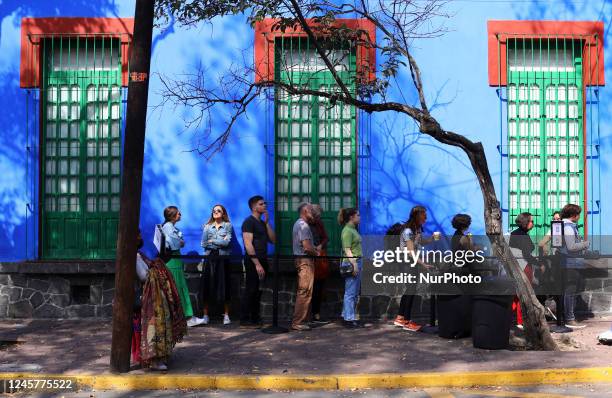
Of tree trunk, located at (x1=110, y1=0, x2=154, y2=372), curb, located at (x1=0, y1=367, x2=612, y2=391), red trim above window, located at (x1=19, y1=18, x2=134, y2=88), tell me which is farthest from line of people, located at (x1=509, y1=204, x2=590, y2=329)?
red trim above window, located at (x1=19, y1=18, x2=134, y2=88)

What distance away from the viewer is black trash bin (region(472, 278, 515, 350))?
10.4m

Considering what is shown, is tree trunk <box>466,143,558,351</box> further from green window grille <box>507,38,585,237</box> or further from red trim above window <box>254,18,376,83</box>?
red trim above window <box>254,18,376,83</box>

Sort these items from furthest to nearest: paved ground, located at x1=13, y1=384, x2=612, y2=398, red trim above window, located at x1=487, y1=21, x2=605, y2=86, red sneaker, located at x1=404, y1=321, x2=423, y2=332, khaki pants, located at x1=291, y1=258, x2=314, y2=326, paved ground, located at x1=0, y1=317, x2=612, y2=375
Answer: red trim above window, located at x1=487, y1=21, x2=605, y2=86 → khaki pants, located at x1=291, y1=258, x2=314, y2=326 → red sneaker, located at x1=404, y1=321, x2=423, y2=332 → paved ground, located at x1=0, y1=317, x2=612, y2=375 → paved ground, located at x1=13, y1=384, x2=612, y2=398

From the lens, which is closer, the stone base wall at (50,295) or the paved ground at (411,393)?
the paved ground at (411,393)

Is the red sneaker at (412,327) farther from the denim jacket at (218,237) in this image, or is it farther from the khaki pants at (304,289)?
the denim jacket at (218,237)

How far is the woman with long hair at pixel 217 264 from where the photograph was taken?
505 inches

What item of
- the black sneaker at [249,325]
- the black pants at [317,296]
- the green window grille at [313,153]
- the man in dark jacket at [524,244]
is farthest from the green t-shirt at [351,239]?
the man in dark jacket at [524,244]

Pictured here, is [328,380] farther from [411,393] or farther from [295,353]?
[295,353]

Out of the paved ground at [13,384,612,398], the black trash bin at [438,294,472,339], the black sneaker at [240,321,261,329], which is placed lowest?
the paved ground at [13,384,612,398]

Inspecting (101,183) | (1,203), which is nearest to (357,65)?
(101,183)

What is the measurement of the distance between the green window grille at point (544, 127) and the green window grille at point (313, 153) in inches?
96.3

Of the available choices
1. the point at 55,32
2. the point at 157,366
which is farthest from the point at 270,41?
the point at 157,366

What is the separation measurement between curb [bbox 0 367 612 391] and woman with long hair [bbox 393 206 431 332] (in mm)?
3408

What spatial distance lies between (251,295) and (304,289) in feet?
2.60
